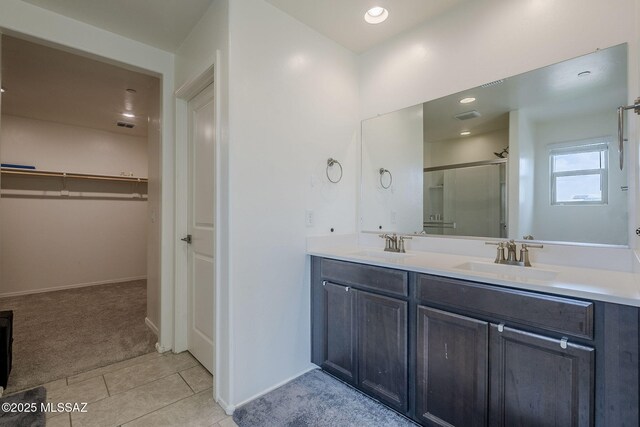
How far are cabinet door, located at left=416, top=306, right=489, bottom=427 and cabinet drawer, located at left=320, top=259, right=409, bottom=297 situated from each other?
0.57 feet

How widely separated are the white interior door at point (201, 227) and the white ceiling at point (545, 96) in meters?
1.68

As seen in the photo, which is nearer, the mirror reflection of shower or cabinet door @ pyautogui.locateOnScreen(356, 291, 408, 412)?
cabinet door @ pyautogui.locateOnScreen(356, 291, 408, 412)

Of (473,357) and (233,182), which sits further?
(233,182)

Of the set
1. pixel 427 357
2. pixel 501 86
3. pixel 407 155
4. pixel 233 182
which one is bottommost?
pixel 427 357

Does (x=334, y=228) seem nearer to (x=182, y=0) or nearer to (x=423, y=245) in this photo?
(x=423, y=245)

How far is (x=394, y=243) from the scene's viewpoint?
7.42ft

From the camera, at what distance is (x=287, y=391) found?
1.95 metres

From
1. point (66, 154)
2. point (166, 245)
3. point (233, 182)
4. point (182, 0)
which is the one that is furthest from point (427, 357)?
point (66, 154)

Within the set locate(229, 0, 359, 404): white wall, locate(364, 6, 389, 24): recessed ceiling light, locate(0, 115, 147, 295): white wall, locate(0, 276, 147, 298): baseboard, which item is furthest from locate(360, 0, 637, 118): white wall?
locate(0, 276, 147, 298): baseboard

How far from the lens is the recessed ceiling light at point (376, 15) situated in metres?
2.00

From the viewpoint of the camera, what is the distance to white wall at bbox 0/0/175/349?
1899 millimetres

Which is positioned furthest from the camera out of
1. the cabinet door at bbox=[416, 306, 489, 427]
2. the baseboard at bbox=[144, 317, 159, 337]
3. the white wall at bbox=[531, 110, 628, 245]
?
the baseboard at bbox=[144, 317, 159, 337]

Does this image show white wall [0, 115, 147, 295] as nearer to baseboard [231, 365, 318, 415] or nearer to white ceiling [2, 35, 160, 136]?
white ceiling [2, 35, 160, 136]

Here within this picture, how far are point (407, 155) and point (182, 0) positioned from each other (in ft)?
6.27
